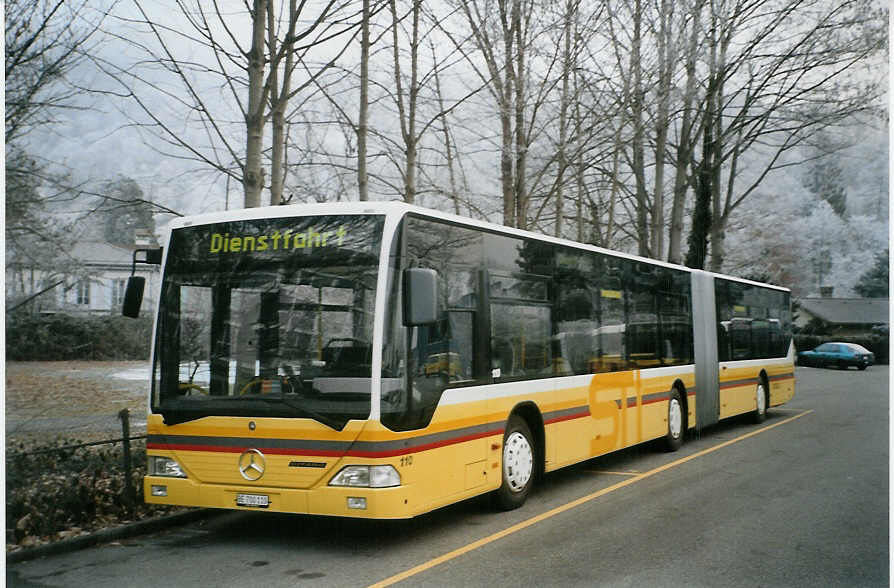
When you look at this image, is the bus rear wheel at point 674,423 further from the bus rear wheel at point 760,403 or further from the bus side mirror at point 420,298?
the bus side mirror at point 420,298

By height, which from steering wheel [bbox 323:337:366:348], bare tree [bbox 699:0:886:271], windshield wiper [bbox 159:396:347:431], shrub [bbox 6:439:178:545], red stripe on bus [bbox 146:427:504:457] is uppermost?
bare tree [bbox 699:0:886:271]

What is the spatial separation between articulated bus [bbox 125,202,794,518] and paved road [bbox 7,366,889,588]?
1.45 ft

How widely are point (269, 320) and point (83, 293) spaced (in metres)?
7.02

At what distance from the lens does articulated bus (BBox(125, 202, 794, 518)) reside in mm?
7461

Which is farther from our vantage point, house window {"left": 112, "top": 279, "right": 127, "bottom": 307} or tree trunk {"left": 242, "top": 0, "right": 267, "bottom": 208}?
house window {"left": 112, "top": 279, "right": 127, "bottom": 307}

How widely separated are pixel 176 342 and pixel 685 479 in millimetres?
6659

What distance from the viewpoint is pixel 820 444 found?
15398mm

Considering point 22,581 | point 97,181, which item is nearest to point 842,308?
point 97,181

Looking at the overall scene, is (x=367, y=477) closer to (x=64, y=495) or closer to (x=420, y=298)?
(x=420, y=298)

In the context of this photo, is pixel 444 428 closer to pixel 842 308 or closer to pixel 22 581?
pixel 22 581

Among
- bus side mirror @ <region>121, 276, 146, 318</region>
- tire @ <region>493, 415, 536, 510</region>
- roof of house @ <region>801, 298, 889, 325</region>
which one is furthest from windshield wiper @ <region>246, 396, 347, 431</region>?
roof of house @ <region>801, 298, 889, 325</region>

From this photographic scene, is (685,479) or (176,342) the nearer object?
(176,342)

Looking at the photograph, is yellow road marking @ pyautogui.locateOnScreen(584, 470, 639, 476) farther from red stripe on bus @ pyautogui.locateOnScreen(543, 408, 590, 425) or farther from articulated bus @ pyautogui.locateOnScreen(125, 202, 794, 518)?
articulated bus @ pyautogui.locateOnScreen(125, 202, 794, 518)

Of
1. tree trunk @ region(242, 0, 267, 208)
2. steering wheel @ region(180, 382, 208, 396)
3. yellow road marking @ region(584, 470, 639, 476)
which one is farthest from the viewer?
yellow road marking @ region(584, 470, 639, 476)
